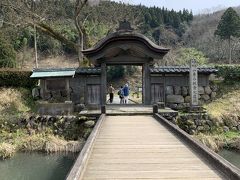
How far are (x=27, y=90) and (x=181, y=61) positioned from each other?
78.5 feet

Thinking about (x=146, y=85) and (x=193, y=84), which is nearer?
(x=193, y=84)

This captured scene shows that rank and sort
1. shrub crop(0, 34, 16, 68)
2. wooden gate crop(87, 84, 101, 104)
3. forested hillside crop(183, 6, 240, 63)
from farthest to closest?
forested hillside crop(183, 6, 240, 63)
shrub crop(0, 34, 16, 68)
wooden gate crop(87, 84, 101, 104)

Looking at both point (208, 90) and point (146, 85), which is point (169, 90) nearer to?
point (146, 85)

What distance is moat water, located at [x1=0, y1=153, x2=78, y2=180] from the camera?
12.9 meters

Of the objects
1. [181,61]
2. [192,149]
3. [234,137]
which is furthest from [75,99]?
[181,61]

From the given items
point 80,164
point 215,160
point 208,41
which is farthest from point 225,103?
point 208,41

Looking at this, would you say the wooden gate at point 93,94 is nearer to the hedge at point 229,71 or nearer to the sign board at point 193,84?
the sign board at point 193,84

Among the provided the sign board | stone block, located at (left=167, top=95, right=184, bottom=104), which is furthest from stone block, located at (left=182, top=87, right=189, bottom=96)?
the sign board

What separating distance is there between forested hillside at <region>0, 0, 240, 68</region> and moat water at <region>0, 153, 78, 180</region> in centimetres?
1267

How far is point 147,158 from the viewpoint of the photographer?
812 cm

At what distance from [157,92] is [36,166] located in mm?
8495

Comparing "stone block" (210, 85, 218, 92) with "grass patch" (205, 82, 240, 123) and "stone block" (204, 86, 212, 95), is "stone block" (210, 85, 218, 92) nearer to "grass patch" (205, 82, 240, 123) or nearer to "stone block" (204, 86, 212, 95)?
"stone block" (204, 86, 212, 95)

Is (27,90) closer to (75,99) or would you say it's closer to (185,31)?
(75,99)

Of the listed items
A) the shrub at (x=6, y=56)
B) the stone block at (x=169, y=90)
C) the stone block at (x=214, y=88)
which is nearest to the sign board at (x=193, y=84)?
the stone block at (x=169, y=90)
